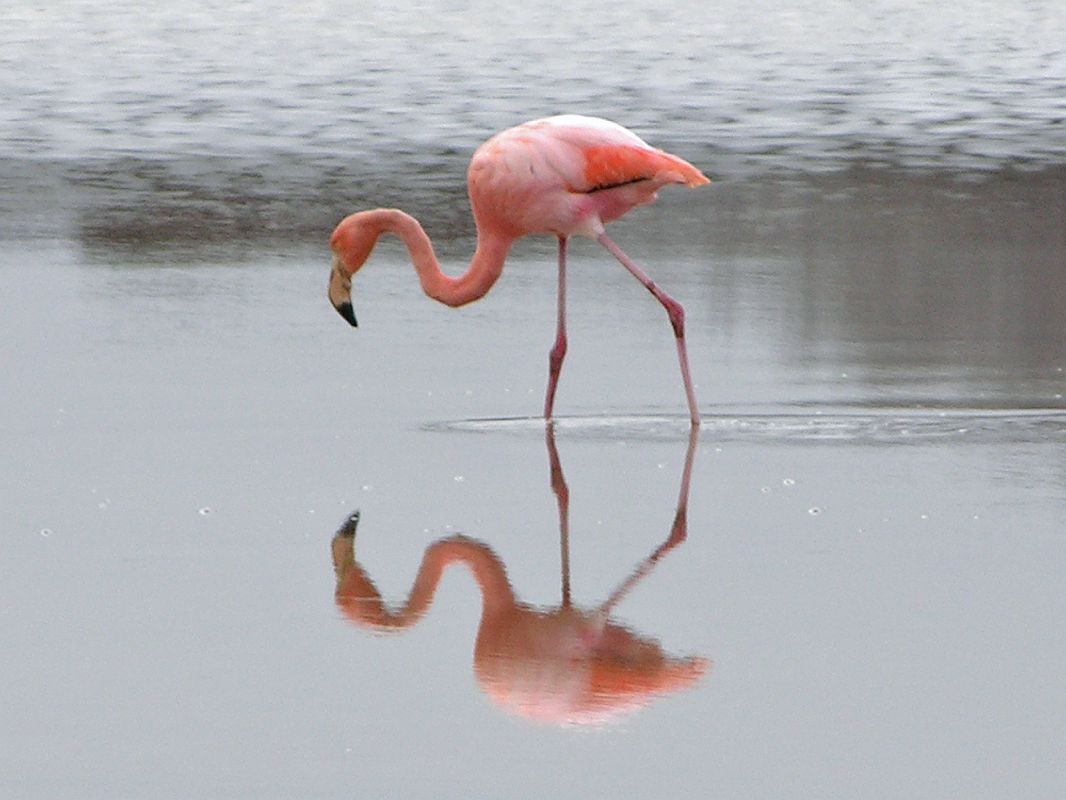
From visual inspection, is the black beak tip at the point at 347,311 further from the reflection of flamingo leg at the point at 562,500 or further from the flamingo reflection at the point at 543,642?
the flamingo reflection at the point at 543,642

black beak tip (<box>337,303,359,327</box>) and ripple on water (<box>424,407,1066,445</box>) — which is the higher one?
black beak tip (<box>337,303,359,327</box>)

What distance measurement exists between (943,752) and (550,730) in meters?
0.84

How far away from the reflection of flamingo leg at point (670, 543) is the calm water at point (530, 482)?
0.7 inches

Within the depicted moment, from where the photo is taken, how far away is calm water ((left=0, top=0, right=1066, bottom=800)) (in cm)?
509

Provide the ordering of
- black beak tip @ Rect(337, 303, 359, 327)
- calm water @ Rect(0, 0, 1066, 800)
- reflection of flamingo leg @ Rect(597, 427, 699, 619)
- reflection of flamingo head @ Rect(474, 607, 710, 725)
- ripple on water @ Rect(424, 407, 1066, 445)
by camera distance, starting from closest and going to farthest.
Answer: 1. calm water @ Rect(0, 0, 1066, 800)
2. reflection of flamingo head @ Rect(474, 607, 710, 725)
3. reflection of flamingo leg @ Rect(597, 427, 699, 619)
4. ripple on water @ Rect(424, 407, 1066, 445)
5. black beak tip @ Rect(337, 303, 359, 327)

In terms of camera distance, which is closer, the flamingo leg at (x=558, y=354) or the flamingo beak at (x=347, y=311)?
the flamingo leg at (x=558, y=354)

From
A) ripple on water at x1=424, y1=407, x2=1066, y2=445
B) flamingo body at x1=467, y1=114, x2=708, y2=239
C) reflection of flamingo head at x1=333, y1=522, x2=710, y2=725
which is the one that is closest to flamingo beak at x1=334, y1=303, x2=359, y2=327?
flamingo body at x1=467, y1=114, x2=708, y2=239

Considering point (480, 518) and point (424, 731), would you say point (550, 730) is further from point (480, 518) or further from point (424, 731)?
point (480, 518)

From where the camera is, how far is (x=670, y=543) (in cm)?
685

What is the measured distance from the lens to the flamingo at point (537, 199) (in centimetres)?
908

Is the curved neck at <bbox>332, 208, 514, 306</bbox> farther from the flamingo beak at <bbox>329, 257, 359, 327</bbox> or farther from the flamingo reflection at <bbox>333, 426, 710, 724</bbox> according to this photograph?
the flamingo reflection at <bbox>333, 426, 710, 724</bbox>

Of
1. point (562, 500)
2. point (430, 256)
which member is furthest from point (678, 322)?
point (562, 500)

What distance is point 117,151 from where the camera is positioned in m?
16.6

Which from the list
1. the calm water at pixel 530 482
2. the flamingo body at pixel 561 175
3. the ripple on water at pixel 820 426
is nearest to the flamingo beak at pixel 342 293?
the calm water at pixel 530 482
